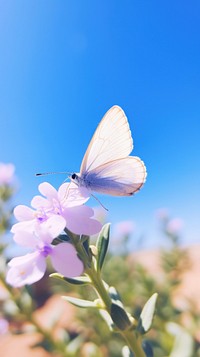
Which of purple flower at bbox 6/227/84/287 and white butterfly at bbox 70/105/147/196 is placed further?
Answer: white butterfly at bbox 70/105/147/196

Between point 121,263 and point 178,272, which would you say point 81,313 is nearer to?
point 121,263

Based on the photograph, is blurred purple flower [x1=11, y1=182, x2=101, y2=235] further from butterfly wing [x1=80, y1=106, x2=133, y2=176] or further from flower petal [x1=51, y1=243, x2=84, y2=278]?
butterfly wing [x1=80, y1=106, x2=133, y2=176]

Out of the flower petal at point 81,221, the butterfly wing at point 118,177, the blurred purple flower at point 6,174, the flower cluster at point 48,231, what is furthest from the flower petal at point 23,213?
the blurred purple flower at point 6,174

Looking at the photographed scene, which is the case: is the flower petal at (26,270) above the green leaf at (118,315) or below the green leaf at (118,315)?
above

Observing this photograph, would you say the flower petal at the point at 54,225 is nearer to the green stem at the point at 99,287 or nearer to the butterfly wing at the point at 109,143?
the green stem at the point at 99,287

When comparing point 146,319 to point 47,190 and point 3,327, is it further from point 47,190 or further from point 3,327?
point 3,327

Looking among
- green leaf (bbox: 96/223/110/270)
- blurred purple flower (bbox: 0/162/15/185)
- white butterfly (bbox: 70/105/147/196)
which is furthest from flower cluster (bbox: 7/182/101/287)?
blurred purple flower (bbox: 0/162/15/185)
